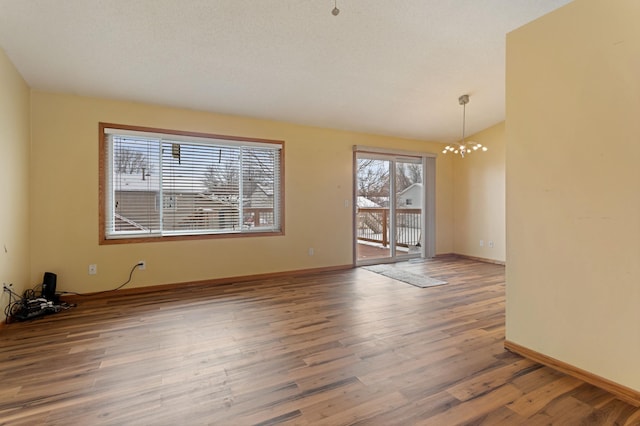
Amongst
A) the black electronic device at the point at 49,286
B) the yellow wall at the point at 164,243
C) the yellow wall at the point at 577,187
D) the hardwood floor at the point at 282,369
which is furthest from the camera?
the yellow wall at the point at 164,243

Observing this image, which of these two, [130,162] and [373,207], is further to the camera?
[373,207]

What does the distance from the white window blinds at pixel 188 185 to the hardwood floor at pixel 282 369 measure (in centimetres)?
107

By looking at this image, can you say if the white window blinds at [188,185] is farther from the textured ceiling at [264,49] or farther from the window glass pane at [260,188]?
the textured ceiling at [264,49]

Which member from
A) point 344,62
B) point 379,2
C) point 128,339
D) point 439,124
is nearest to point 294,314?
point 128,339

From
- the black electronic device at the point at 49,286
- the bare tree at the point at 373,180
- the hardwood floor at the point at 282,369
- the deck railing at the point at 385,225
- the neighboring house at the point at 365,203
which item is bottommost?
the hardwood floor at the point at 282,369

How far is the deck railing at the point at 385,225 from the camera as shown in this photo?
5.62 meters

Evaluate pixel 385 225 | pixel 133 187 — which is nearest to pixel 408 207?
pixel 385 225

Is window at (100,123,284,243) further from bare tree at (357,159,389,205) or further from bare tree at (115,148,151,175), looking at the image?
bare tree at (357,159,389,205)

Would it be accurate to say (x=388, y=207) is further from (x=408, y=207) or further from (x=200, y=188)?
(x=200, y=188)

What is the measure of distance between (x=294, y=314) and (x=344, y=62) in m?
2.64

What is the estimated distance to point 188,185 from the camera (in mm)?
4184

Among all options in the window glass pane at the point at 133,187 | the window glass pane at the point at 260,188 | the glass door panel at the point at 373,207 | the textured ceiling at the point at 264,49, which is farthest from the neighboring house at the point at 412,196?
A: the window glass pane at the point at 133,187

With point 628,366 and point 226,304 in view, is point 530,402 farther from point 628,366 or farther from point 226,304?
point 226,304

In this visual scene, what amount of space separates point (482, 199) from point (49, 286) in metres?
6.58
